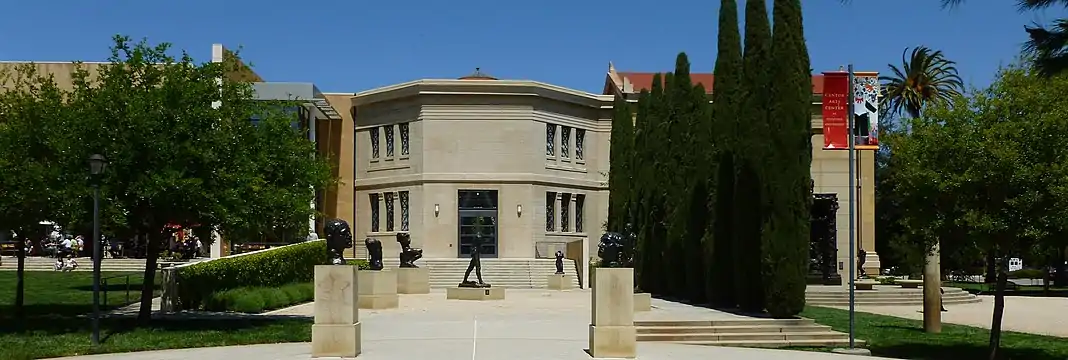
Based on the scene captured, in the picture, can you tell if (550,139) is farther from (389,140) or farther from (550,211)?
(389,140)

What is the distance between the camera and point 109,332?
19.1 metres

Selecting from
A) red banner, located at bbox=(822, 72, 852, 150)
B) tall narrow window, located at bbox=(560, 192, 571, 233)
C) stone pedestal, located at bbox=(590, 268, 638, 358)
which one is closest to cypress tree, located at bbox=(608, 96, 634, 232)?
tall narrow window, located at bbox=(560, 192, 571, 233)

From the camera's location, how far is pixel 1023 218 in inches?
620

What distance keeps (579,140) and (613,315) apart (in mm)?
33949

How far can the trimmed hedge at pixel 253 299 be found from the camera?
2572 centimetres

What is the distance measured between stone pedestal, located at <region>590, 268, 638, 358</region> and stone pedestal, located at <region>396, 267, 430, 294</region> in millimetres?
20199

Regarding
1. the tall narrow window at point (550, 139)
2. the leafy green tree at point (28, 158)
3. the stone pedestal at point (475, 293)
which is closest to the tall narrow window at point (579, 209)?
the tall narrow window at point (550, 139)

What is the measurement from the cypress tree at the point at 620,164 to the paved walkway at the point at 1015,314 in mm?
10864

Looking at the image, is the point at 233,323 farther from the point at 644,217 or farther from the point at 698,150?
the point at 644,217

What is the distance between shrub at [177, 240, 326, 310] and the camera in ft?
84.1

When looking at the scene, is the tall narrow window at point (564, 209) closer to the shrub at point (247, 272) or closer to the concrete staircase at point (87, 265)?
the shrub at point (247, 272)

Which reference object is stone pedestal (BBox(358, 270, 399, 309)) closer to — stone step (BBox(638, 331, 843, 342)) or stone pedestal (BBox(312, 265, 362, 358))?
stone step (BBox(638, 331, 843, 342))

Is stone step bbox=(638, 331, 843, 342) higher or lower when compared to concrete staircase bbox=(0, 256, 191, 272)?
lower

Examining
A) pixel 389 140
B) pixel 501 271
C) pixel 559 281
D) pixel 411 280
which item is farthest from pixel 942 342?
pixel 389 140
